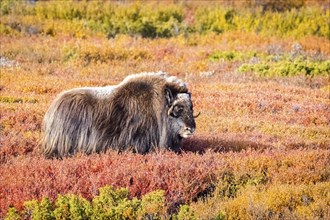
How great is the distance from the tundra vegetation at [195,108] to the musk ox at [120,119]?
378mm

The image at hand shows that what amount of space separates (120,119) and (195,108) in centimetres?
478

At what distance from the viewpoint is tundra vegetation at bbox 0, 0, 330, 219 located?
5.60 metres

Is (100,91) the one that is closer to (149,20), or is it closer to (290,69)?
(290,69)

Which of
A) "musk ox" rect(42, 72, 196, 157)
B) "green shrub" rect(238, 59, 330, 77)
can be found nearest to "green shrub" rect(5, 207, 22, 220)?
"musk ox" rect(42, 72, 196, 157)

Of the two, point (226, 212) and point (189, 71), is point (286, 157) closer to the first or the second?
point (226, 212)

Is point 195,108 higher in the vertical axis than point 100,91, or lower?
lower

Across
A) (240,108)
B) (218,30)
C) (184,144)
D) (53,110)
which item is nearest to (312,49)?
(218,30)

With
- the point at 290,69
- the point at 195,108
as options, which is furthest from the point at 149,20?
the point at 195,108

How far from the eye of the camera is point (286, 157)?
7.50 meters

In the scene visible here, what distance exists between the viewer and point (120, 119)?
294 inches

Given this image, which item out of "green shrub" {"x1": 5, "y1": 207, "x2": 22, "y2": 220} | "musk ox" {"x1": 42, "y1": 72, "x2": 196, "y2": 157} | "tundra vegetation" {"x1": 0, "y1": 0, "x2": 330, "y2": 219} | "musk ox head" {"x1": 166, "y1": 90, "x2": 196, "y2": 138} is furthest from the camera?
"musk ox head" {"x1": 166, "y1": 90, "x2": 196, "y2": 138}

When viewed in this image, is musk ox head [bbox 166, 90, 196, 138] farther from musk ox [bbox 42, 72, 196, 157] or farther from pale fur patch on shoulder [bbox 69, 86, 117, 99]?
pale fur patch on shoulder [bbox 69, 86, 117, 99]

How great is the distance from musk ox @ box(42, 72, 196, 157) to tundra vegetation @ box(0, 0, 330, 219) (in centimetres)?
38

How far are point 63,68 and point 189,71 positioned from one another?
156 inches
